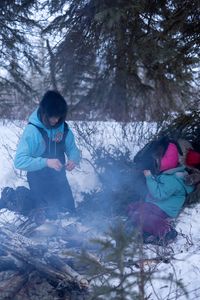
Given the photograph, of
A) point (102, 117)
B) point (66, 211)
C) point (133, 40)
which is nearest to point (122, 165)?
point (66, 211)

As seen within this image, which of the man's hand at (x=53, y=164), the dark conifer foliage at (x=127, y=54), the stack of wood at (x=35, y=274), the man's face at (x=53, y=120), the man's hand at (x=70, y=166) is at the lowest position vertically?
the stack of wood at (x=35, y=274)

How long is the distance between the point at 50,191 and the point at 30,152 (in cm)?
63

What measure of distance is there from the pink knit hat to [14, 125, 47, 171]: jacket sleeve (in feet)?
4.36

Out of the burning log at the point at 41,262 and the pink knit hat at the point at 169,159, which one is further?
the pink knit hat at the point at 169,159

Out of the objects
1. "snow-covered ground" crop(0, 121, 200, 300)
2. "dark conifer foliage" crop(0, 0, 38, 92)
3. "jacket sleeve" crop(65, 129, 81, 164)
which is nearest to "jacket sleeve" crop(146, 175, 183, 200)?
"snow-covered ground" crop(0, 121, 200, 300)

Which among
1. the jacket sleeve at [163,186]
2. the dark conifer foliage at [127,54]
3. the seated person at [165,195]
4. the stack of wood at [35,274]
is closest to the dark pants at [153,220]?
the seated person at [165,195]

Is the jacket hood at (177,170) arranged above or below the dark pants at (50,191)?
above

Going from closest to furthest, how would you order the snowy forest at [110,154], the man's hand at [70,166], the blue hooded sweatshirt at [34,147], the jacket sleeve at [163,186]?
1. the snowy forest at [110,154]
2. the jacket sleeve at [163,186]
3. the blue hooded sweatshirt at [34,147]
4. the man's hand at [70,166]

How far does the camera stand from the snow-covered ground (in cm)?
383

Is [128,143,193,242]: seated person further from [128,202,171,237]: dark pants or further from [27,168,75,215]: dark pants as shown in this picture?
[27,168,75,215]: dark pants

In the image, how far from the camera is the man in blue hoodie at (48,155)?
16.9 ft

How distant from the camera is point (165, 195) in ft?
16.2

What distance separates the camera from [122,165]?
20.3 feet

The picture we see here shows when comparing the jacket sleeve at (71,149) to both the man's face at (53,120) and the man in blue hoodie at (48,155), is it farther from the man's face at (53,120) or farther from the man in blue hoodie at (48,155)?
the man's face at (53,120)
